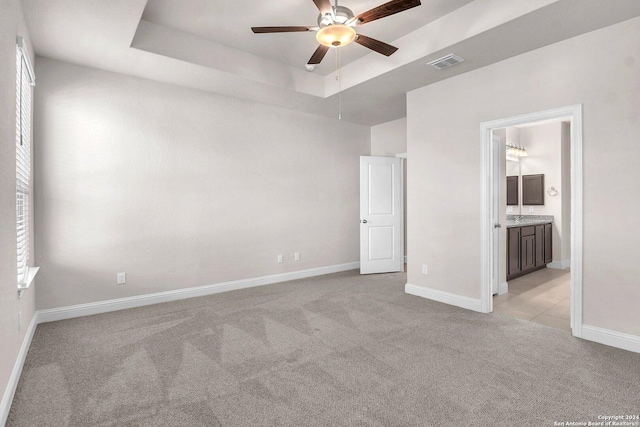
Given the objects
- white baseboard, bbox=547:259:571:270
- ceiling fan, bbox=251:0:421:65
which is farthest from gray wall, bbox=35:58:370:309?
white baseboard, bbox=547:259:571:270

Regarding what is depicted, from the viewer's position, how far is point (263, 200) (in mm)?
5008

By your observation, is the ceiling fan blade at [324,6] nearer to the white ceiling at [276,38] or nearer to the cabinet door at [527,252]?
the white ceiling at [276,38]

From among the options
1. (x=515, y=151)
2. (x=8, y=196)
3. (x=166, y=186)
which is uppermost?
(x=515, y=151)

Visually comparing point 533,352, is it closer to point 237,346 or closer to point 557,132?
point 237,346

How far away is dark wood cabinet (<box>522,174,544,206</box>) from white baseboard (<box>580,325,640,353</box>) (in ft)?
14.2

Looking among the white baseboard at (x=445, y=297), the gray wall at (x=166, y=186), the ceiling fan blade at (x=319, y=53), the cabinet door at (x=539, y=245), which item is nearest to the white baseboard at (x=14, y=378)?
Result: the gray wall at (x=166, y=186)

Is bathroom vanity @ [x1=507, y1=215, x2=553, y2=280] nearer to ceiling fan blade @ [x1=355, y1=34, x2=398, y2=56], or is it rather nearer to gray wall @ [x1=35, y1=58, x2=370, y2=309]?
gray wall @ [x1=35, y1=58, x2=370, y2=309]

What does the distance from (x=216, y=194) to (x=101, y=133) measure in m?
1.48

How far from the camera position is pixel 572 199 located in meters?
3.04

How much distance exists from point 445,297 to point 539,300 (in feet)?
4.00

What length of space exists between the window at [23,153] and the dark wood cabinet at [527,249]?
5753mm

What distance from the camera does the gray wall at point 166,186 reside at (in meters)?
3.50

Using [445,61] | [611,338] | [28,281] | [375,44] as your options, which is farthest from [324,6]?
[611,338]

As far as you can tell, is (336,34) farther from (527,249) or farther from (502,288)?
(527,249)
